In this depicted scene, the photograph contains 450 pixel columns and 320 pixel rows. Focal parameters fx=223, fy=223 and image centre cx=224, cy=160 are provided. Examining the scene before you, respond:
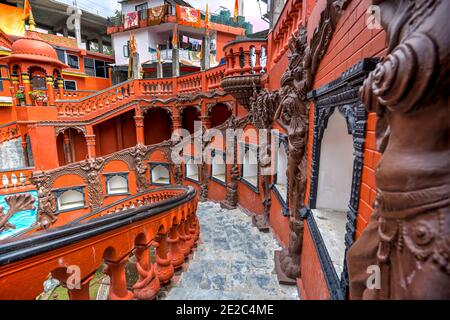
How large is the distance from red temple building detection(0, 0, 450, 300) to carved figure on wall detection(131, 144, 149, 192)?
2.15m

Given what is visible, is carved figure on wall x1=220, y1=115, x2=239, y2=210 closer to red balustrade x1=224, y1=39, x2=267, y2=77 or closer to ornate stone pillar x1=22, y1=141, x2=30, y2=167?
red balustrade x1=224, y1=39, x2=267, y2=77

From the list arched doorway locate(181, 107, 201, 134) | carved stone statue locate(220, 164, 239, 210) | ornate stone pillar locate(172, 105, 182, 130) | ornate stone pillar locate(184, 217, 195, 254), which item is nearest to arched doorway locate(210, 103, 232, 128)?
arched doorway locate(181, 107, 201, 134)

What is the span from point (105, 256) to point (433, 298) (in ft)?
7.73

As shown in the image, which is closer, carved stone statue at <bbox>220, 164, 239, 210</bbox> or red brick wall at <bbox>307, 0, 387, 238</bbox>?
red brick wall at <bbox>307, 0, 387, 238</bbox>

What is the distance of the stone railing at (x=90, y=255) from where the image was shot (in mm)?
1519

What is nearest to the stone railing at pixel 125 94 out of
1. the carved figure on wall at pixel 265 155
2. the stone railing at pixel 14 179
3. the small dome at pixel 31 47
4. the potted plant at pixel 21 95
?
the potted plant at pixel 21 95

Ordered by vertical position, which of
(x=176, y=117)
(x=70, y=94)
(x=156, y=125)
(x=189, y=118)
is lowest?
(x=156, y=125)

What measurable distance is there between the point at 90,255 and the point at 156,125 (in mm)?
14780

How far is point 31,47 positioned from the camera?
10648 millimetres

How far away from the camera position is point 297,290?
3381mm

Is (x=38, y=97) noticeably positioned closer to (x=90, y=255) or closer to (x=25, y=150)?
(x=25, y=150)

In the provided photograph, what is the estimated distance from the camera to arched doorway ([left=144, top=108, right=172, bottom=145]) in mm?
15680

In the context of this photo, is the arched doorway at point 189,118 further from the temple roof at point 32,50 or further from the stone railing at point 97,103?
the temple roof at point 32,50

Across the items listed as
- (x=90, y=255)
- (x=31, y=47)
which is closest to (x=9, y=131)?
(x=31, y=47)
